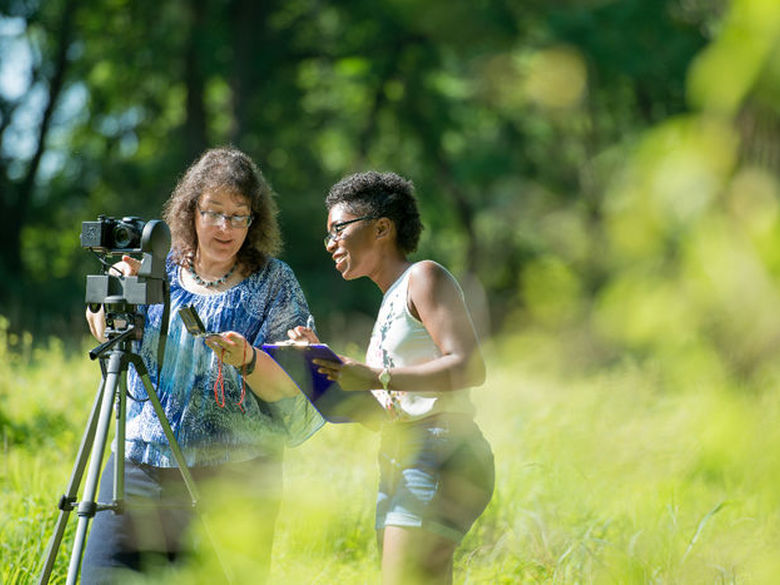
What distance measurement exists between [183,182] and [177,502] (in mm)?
1039

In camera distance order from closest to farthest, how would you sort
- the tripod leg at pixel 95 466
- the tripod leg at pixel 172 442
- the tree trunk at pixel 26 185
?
the tripod leg at pixel 95 466 → the tripod leg at pixel 172 442 → the tree trunk at pixel 26 185

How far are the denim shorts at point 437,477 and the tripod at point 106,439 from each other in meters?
0.51

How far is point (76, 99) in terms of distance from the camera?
64.8ft

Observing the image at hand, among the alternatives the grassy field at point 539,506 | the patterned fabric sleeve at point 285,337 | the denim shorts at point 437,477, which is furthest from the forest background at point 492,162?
the patterned fabric sleeve at point 285,337

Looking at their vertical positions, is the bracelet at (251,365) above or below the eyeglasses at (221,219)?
below

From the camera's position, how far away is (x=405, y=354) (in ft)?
7.87

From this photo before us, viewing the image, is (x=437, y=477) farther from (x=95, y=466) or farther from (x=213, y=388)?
(x=95, y=466)

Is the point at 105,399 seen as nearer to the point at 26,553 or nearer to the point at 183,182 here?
the point at 183,182

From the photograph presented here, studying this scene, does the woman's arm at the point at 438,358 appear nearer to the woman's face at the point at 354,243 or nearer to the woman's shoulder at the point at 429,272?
the woman's shoulder at the point at 429,272

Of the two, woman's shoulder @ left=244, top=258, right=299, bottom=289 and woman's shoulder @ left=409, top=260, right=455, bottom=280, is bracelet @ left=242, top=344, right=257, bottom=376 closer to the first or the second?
woman's shoulder @ left=244, top=258, right=299, bottom=289

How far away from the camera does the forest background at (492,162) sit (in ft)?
2.93

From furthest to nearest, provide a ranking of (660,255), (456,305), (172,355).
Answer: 1. (172,355)
2. (456,305)
3. (660,255)

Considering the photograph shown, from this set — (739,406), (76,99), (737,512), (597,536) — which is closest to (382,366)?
(739,406)

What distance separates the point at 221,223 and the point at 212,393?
1.67ft
